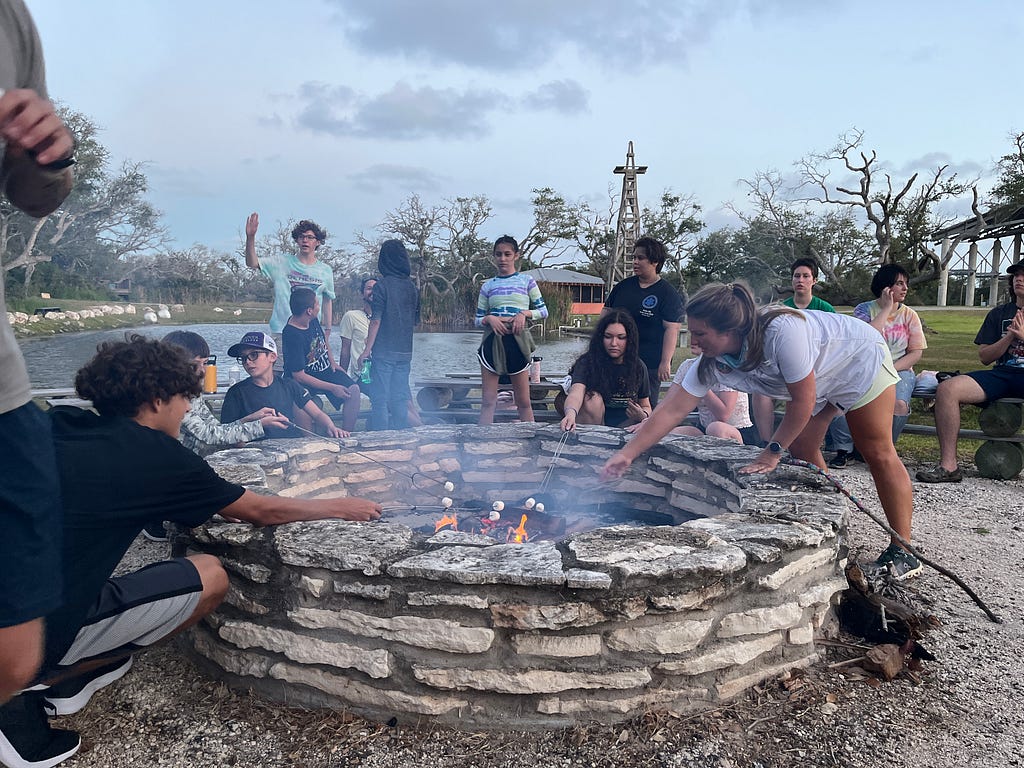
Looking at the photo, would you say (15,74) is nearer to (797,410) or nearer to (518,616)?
(518,616)

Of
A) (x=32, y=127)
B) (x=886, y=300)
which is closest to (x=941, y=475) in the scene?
(x=886, y=300)

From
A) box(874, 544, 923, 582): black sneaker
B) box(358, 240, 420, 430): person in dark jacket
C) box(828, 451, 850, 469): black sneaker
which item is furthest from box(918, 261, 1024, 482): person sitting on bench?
box(358, 240, 420, 430): person in dark jacket

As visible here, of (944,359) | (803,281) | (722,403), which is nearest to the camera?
(722,403)

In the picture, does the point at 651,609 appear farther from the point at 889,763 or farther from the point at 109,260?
the point at 109,260

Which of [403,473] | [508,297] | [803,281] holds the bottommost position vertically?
[403,473]

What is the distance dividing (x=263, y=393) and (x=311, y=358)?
50.0 inches

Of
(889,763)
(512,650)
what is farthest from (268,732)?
(889,763)

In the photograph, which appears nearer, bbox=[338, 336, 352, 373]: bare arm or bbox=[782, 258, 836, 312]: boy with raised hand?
bbox=[782, 258, 836, 312]: boy with raised hand

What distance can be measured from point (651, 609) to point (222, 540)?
1.55m

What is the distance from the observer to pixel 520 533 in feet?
11.5

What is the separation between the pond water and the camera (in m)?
7.91

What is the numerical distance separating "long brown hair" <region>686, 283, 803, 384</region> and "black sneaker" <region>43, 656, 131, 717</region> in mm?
2698

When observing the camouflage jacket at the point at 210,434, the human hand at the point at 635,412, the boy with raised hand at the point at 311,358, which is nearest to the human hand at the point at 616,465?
the human hand at the point at 635,412

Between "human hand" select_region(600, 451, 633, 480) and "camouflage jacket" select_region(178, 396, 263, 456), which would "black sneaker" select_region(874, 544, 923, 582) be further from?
"camouflage jacket" select_region(178, 396, 263, 456)
